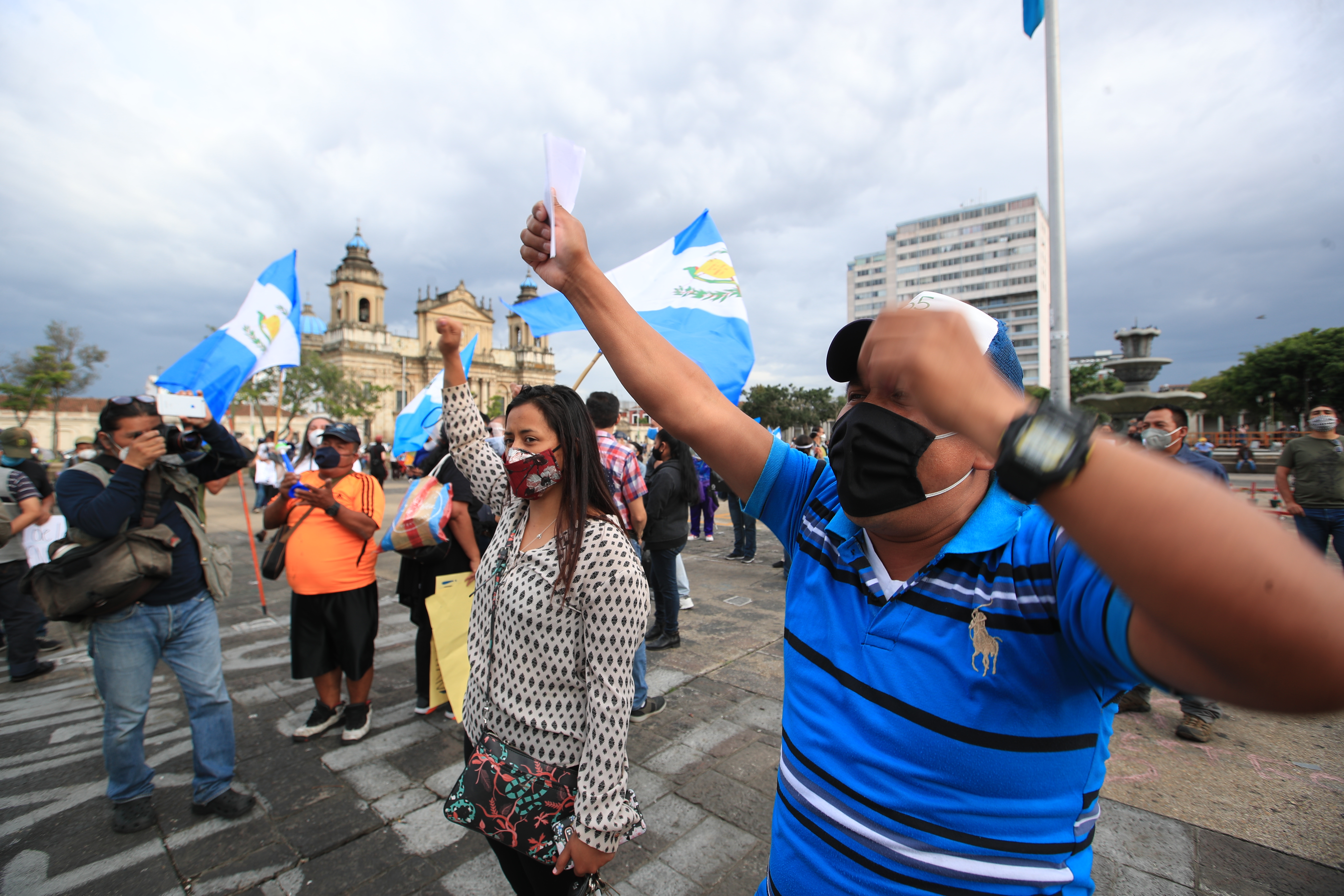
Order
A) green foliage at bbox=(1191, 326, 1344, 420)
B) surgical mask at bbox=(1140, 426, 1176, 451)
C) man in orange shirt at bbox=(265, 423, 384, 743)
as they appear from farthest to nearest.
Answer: green foliage at bbox=(1191, 326, 1344, 420) < surgical mask at bbox=(1140, 426, 1176, 451) < man in orange shirt at bbox=(265, 423, 384, 743)

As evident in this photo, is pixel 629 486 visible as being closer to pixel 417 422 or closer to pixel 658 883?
pixel 417 422

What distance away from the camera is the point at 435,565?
414 cm

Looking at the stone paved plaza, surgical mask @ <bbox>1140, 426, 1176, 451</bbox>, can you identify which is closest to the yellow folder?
the stone paved plaza

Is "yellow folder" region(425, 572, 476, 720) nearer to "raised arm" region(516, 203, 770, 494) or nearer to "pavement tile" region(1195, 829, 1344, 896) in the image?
"raised arm" region(516, 203, 770, 494)

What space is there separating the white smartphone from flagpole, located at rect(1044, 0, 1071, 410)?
32.1ft

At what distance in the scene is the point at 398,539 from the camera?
373cm

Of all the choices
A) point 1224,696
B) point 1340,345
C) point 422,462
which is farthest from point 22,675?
point 1340,345

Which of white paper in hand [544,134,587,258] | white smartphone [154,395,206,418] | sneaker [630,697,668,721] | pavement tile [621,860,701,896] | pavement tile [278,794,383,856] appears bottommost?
pavement tile [621,860,701,896]

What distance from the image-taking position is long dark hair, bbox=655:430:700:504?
5457 millimetres

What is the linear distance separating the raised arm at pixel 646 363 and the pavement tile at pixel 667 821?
2193 mm

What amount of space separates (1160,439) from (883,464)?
460cm

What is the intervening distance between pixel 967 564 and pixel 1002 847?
46 cm

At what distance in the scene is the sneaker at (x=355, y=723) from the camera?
3.76 meters

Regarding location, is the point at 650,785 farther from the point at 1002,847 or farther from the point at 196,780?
the point at 1002,847
